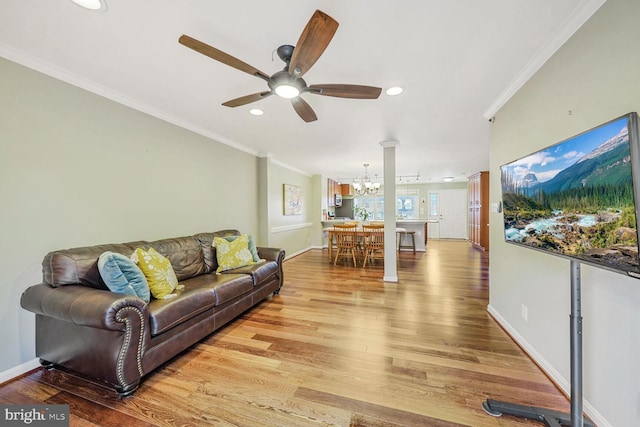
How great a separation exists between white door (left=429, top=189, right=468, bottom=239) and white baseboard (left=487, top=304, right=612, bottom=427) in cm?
744

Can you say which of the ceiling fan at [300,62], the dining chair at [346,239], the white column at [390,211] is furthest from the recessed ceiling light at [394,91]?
the dining chair at [346,239]

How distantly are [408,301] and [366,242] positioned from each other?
2154 millimetres

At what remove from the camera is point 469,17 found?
1474mm

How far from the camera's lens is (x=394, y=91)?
2.36 meters

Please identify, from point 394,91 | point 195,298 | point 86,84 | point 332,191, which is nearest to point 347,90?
point 394,91

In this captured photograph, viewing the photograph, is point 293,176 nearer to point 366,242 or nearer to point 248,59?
point 366,242

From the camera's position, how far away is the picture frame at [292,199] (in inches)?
230

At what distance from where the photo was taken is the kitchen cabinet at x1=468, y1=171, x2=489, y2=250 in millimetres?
6820

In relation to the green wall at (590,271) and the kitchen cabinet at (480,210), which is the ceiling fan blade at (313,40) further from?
the kitchen cabinet at (480,210)

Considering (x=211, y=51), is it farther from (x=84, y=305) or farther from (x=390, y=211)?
(x=390, y=211)

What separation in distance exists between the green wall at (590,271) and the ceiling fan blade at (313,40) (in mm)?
1456

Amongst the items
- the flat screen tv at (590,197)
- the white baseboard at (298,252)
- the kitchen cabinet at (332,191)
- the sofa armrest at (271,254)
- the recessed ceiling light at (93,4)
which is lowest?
the white baseboard at (298,252)

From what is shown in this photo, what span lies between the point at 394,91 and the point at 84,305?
9.79 ft

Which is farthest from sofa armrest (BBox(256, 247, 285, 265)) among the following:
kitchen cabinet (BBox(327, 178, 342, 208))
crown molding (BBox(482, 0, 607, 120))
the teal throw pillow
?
kitchen cabinet (BBox(327, 178, 342, 208))
